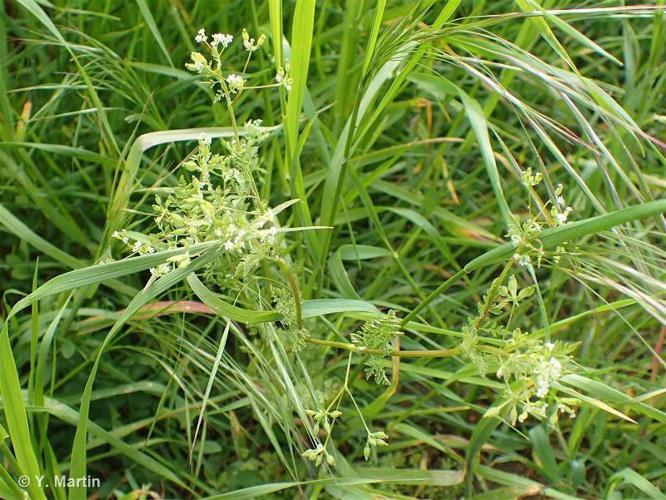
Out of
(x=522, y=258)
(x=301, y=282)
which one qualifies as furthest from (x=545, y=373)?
(x=301, y=282)

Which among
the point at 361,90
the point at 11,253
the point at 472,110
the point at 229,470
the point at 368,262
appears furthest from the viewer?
the point at 368,262

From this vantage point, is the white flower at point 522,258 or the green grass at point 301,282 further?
the green grass at point 301,282

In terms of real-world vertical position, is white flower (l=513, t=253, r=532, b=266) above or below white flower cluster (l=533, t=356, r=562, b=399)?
above

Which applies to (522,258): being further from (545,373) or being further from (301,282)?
(301,282)

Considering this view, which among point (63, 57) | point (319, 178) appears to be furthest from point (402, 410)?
point (63, 57)

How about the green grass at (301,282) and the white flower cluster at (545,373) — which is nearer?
the white flower cluster at (545,373)

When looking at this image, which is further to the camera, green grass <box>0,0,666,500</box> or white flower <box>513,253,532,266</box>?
green grass <box>0,0,666,500</box>

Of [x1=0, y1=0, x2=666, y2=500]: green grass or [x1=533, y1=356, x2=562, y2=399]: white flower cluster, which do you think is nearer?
[x1=533, y1=356, x2=562, y2=399]: white flower cluster

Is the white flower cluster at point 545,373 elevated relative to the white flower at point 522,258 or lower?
lower

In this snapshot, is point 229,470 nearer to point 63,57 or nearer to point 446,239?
point 446,239
